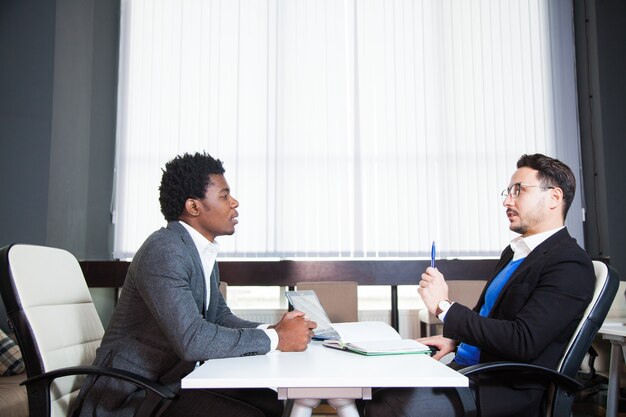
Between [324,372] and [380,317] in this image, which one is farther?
[380,317]

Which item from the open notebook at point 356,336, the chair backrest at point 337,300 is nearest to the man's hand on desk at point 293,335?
the open notebook at point 356,336

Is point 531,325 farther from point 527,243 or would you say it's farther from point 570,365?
point 527,243

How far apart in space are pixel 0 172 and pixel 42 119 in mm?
470

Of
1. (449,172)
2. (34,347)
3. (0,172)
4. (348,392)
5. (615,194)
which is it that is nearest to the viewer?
(348,392)

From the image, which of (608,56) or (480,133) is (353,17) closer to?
(480,133)

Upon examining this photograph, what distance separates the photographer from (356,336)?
1.88 meters

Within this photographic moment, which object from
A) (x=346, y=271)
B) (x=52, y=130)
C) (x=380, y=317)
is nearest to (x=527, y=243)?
(x=346, y=271)

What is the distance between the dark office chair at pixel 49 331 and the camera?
149 cm

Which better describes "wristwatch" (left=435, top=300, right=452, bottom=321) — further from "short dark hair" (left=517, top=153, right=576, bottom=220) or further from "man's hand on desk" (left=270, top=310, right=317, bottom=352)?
"short dark hair" (left=517, top=153, right=576, bottom=220)

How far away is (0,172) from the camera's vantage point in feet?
12.7

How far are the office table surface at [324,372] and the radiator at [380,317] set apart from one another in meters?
3.04

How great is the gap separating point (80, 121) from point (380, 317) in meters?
2.90

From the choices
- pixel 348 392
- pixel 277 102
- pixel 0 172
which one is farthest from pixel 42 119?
pixel 348 392

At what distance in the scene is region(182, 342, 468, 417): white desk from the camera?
1.20 meters
